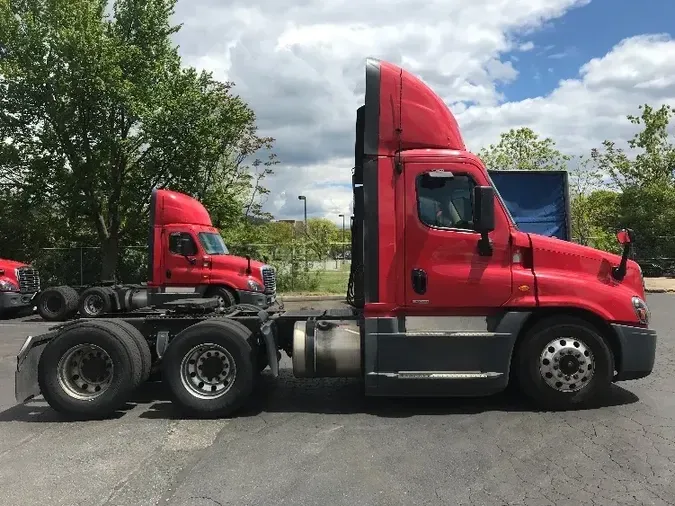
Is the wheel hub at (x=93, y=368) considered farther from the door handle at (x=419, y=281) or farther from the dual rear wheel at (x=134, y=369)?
the door handle at (x=419, y=281)

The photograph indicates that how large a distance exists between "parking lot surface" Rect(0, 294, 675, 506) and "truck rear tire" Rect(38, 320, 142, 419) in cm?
19

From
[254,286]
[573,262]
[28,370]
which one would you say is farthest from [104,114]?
[573,262]

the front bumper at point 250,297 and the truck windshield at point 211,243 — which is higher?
the truck windshield at point 211,243

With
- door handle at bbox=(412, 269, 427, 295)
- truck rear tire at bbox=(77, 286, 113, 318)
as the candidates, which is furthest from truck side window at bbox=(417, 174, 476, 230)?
truck rear tire at bbox=(77, 286, 113, 318)

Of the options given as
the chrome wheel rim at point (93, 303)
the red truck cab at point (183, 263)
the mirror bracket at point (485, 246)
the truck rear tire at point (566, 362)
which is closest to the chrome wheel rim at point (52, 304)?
the chrome wheel rim at point (93, 303)

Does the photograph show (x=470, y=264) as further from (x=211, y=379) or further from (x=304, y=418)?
(x=211, y=379)

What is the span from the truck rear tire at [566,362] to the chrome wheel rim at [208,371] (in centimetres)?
293

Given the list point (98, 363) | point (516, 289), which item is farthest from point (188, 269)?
point (516, 289)

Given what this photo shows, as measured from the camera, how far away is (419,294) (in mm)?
5961

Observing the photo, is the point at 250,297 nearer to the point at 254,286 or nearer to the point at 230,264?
the point at 254,286

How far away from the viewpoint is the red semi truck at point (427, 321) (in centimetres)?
589

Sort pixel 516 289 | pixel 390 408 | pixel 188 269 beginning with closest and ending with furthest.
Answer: pixel 516 289
pixel 390 408
pixel 188 269

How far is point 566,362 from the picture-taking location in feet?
19.5

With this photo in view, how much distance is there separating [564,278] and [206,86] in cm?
1763
